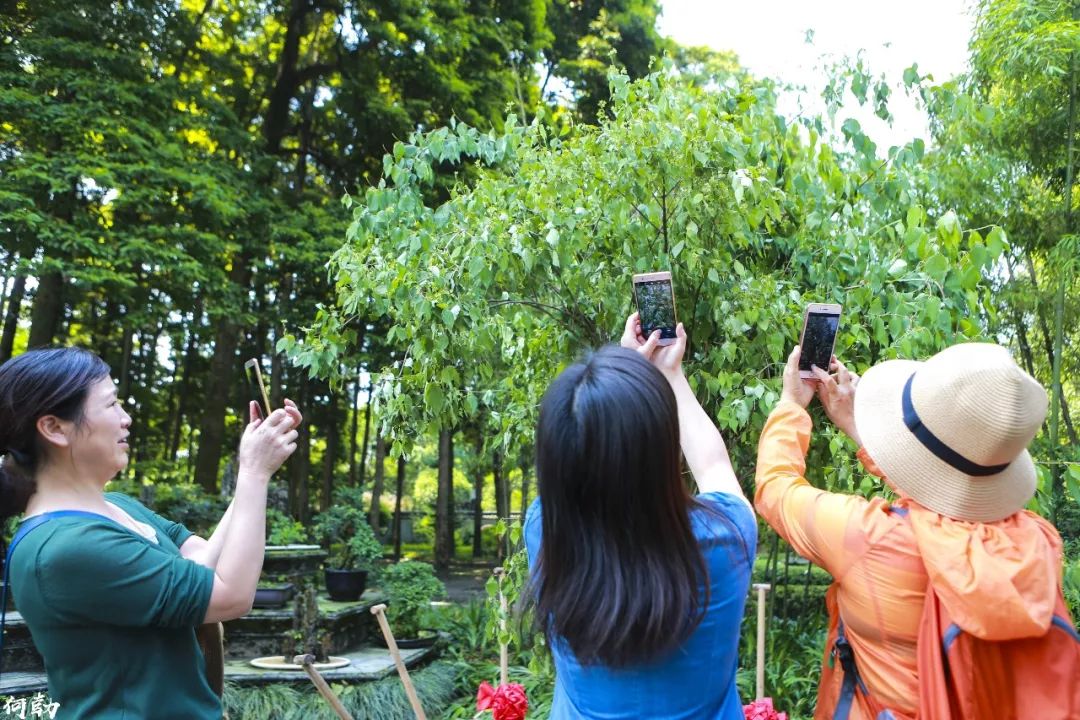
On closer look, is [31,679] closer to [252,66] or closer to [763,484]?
[763,484]

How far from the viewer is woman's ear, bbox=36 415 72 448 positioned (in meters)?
1.52

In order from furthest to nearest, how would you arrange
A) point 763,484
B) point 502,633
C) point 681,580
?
1. point 502,633
2. point 763,484
3. point 681,580

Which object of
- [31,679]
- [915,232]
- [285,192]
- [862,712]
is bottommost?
[31,679]

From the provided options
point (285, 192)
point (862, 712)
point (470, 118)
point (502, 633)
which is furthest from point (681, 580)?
point (285, 192)

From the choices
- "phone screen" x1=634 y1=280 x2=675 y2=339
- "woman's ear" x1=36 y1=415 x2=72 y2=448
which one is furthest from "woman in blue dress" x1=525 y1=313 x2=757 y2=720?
"woman's ear" x1=36 y1=415 x2=72 y2=448

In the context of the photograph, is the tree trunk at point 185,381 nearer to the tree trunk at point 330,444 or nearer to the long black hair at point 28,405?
the tree trunk at point 330,444

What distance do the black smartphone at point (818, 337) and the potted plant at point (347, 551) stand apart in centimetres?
646

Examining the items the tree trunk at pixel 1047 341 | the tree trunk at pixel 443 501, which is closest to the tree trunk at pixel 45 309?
the tree trunk at pixel 443 501

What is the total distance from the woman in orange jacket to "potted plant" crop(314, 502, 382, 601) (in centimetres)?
672

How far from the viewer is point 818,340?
6.48 ft

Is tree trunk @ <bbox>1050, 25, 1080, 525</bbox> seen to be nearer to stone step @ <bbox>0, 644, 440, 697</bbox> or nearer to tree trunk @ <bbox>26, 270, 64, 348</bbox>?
stone step @ <bbox>0, 644, 440, 697</bbox>

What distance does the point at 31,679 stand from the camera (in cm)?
597

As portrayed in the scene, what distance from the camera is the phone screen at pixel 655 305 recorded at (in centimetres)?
196

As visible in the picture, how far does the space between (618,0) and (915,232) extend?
12.0 metres
